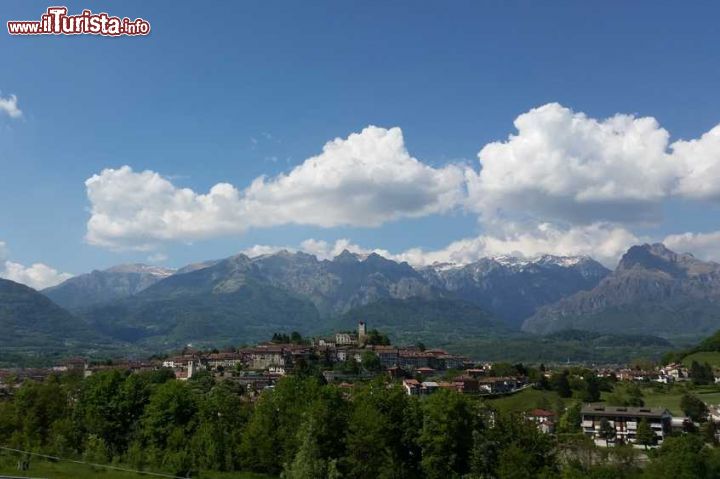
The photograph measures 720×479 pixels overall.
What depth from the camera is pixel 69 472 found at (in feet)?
128

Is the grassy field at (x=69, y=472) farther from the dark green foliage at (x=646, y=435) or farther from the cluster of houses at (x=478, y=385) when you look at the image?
the cluster of houses at (x=478, y=385)

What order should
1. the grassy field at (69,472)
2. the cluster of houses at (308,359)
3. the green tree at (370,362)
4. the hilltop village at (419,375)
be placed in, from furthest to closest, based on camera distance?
the cluster of houses at (308,359), the green tree at (370,362), the hilltop village at (419,375), the grassy field at (69,472)

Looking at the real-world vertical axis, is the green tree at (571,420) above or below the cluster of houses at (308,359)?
below

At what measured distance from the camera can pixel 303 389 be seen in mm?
50406

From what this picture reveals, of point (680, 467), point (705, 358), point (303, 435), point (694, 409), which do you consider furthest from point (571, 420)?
point (705, 358)

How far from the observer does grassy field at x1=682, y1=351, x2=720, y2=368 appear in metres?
153

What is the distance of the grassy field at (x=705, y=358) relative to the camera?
153 metres

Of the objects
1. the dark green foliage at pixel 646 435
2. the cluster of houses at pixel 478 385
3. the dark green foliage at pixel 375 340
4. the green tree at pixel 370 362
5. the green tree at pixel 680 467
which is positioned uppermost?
the dark green foliage at pixel 375 340

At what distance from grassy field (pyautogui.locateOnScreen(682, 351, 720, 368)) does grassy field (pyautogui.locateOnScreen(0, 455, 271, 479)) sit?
141 metres

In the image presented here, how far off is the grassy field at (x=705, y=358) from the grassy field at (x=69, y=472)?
140621 millimetres

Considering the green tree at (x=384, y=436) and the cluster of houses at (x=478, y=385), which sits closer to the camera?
the green tree at (x=384, y=436)

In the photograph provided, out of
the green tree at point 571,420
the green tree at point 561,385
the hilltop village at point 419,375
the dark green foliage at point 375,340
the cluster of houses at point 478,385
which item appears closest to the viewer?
the green tree at point 571,420

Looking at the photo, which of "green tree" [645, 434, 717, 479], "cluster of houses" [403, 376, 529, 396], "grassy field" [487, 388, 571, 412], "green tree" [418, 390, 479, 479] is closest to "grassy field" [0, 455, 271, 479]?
"green tree" [418, 390, 479, 479]

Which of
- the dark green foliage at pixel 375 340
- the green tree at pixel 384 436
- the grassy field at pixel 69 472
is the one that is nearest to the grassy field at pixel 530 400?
the dark green foliage at pixel 375 340
